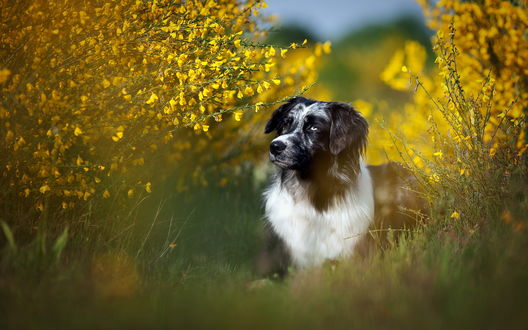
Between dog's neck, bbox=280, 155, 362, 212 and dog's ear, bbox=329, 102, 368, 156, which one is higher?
dog's ear, bbox=329, 102, 368, 156

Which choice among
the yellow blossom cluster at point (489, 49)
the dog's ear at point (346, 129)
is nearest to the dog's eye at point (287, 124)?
the dog's ear at point (346, 129)

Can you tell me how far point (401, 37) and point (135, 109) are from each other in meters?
29.1

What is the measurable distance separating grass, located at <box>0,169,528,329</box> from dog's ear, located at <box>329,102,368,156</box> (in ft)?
2.53

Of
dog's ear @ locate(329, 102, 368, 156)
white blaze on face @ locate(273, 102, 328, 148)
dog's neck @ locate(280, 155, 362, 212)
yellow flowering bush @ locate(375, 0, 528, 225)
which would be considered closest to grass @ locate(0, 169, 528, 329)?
yellow flowering bush @ locate(375, 0, 528, 225)

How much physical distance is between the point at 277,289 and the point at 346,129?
1.44m

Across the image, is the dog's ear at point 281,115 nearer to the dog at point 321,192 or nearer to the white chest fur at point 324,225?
the dog at point 321,192

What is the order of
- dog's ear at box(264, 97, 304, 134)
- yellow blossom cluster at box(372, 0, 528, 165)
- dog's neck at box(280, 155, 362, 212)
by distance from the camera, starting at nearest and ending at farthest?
dog's neck at box(280, 155, 362, 212), dog's ear at box(264, 97, 304, 134), yellow blossom cluster at box(372, 0, 528, 165)

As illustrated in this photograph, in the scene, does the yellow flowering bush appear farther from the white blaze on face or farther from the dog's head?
the white blaze on face

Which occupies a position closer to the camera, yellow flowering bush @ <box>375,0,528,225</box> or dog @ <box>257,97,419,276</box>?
yellow flowering bush @ <box>375,0,528,225</box>

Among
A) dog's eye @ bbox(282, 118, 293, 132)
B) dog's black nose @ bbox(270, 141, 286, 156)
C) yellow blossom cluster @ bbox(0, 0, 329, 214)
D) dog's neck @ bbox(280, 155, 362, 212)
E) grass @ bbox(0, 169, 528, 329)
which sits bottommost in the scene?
grass @ bbox(0, 169, 528, 329)

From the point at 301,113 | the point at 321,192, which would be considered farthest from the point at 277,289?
the point at 301,113

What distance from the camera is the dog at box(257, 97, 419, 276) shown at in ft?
11.9

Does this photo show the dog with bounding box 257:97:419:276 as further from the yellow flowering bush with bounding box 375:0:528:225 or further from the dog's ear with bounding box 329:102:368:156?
the yellow flowering bush with bounding box 375:0:528:225

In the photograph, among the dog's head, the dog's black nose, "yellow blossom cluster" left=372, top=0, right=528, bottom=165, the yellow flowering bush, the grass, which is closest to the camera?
the grass
